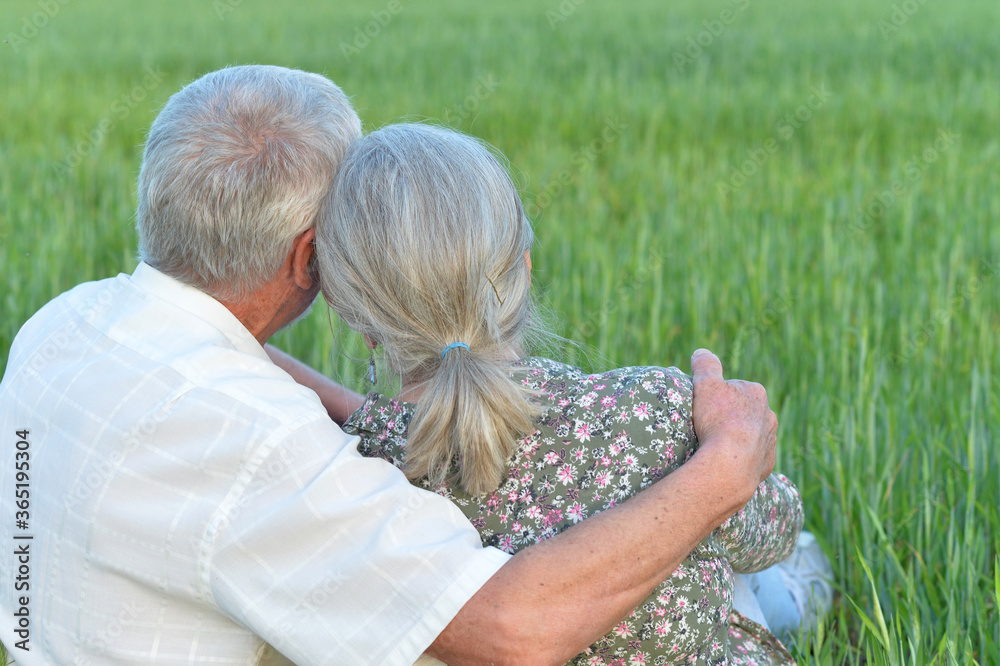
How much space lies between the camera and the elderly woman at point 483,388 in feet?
3.80

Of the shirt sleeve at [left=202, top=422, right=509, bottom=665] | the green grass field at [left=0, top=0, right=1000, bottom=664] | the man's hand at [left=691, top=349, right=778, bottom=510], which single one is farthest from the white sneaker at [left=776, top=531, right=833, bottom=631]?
the shirt sleeve at [left=202, top=422, right=509, bottom=665]

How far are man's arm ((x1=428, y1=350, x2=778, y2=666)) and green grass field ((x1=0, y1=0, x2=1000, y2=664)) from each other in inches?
18.7

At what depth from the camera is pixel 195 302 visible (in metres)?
1.28

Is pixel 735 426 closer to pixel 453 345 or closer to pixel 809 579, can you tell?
pixel 453 345

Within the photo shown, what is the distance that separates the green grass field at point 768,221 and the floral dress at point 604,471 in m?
0.40

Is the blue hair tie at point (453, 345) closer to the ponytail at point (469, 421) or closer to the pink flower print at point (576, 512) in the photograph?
the ponytail at point (469, 421)

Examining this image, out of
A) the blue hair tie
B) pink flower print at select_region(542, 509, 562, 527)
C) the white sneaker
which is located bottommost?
the white sneaker

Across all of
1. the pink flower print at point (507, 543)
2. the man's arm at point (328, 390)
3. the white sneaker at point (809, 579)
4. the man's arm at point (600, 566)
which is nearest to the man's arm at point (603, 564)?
the man's arm at point (600, 566)

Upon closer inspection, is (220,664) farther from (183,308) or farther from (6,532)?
(183,308)

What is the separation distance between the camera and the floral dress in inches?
47.4

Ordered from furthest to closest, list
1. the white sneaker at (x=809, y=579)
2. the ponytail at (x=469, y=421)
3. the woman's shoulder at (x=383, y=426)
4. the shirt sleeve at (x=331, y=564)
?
the white sneaker at (x=809, y=579) → the woman's shoulder at (x=383, y=426) → the ponytail at (x=469, y=421) → the shirt sleeve at (x=331, y=564)

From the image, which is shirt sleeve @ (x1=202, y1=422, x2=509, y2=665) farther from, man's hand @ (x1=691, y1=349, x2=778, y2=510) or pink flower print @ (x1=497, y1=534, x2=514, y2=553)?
man's hand @ (x1=691, y1=349, x2=778, y2=510)

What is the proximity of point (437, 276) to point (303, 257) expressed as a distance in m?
0.25

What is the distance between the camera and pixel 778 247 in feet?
12.1
